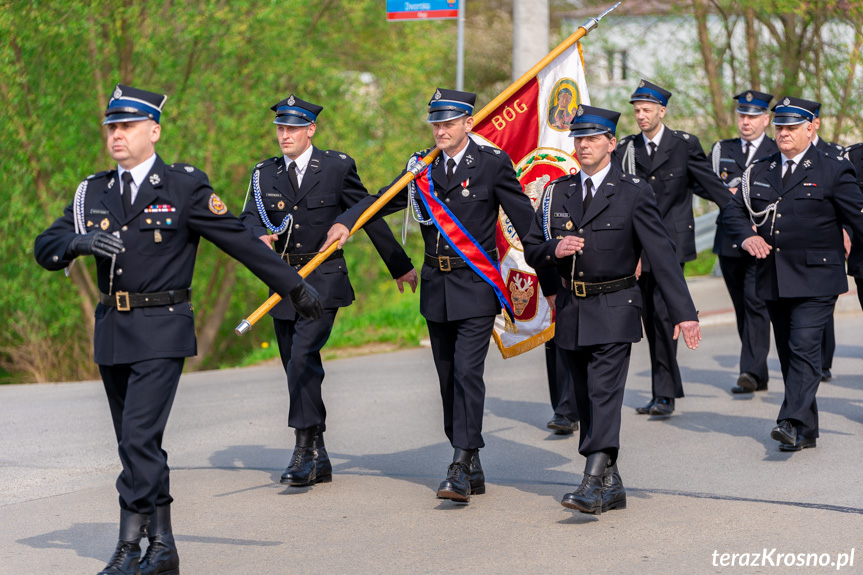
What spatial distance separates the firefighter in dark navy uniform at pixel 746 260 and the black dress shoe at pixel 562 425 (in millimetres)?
1958

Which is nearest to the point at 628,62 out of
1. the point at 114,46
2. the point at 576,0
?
the point at 576,0

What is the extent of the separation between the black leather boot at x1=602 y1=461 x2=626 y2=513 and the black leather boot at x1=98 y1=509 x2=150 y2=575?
94.1 inches

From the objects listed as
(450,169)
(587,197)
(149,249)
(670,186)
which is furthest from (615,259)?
(670,186)

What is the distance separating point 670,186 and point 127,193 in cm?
493

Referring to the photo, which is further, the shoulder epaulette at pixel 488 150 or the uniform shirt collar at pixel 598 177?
the shoulder epaulette at pixel 488 150

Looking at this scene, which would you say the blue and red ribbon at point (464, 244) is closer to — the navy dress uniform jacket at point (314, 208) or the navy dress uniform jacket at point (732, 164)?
the navy dress uniform jacket at point (314, 208)

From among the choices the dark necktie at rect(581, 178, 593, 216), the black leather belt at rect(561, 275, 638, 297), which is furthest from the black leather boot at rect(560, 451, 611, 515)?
the dark necktie at rect(581, 178, 593, 216)

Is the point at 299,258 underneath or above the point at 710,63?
underneath

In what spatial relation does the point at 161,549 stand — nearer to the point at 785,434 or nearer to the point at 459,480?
the point at 459,480

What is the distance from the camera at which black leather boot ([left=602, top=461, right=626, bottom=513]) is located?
6.10 m

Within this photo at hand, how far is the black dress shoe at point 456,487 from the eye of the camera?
6211mm

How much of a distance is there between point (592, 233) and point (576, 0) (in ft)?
79.1

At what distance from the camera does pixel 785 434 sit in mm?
7266

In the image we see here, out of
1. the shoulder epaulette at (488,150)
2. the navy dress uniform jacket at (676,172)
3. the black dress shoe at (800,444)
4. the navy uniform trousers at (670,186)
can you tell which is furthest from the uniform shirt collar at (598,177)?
the navy dress uniform jacket at (676,172)
